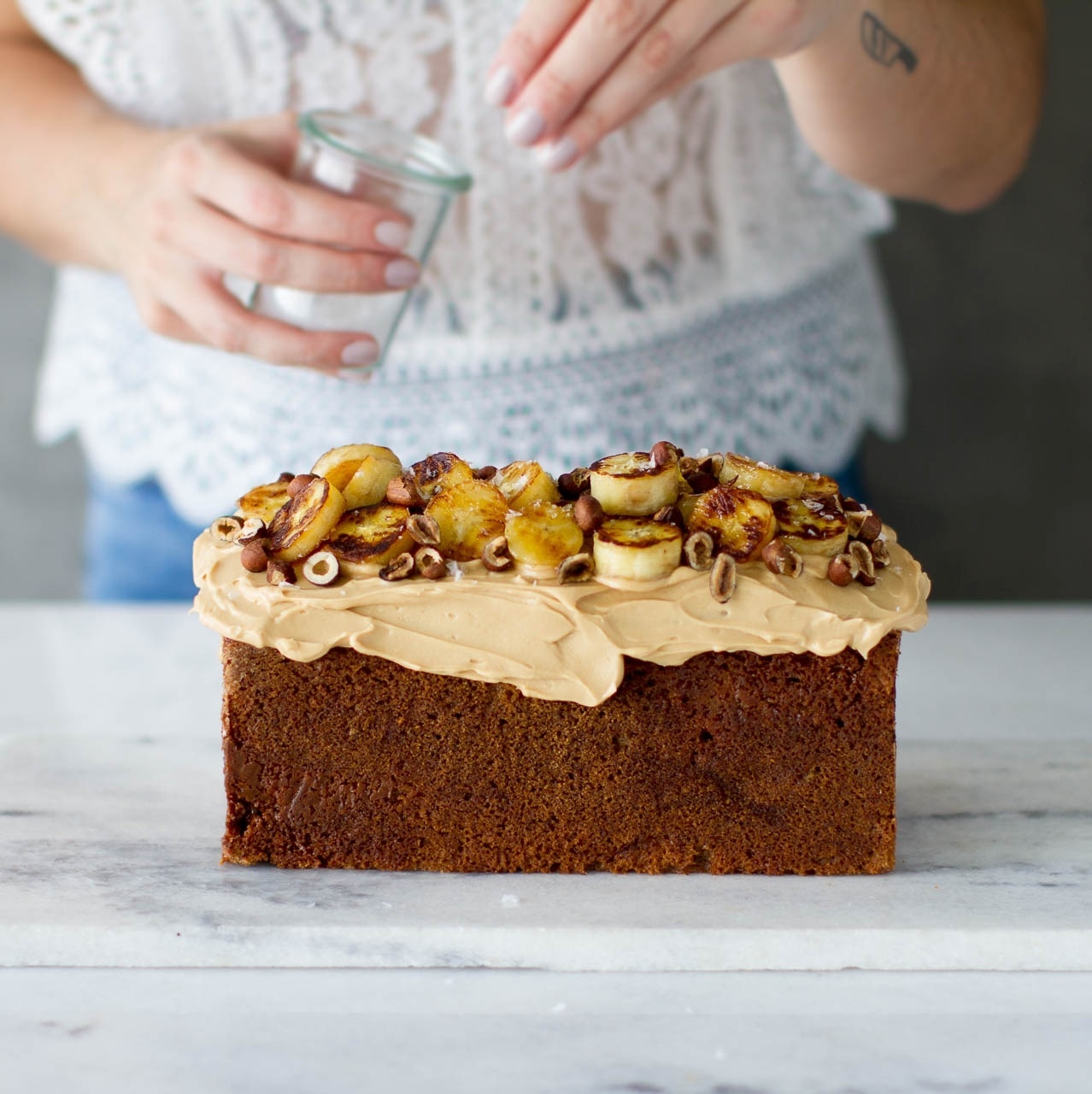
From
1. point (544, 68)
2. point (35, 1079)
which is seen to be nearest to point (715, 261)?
point (544, 68)

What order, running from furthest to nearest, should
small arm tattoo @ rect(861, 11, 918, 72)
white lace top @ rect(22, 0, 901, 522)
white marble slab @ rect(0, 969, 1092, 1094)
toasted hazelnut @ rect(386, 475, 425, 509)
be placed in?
1. white lace top @ rect(22, 0, 901, 522)
2. small arm tattoo @ rect(861, 11, 918, 72)
3. toasted hazelnut @ rect(386, 475, 425, 509)
4. white marble slab @ rect(0, 969, 1092, 1094)

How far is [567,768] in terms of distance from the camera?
1112mm

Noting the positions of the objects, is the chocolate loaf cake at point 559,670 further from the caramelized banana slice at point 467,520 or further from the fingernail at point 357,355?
the fingernail at point 357,355

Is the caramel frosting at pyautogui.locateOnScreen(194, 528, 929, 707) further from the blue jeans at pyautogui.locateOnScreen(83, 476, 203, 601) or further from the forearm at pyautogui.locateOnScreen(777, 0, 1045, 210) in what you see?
the blue jeans at pyautogui.locateOnScreen(83, 476, 203, 601)

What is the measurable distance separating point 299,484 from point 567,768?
1.11 feet

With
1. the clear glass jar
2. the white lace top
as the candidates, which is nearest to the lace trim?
the white lace top

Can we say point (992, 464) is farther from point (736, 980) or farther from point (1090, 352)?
point (736, 980)

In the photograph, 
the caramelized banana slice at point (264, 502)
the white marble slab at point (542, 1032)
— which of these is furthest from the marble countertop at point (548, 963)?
the caramelized banana slice at point (264, 502)

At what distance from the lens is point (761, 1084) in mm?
845

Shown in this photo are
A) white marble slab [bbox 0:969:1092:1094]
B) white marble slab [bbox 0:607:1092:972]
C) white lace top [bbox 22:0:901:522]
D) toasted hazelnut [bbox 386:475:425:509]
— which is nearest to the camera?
white marble slab [bbox 0:969:1092:1094]

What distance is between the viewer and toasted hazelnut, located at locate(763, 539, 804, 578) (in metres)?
1.04

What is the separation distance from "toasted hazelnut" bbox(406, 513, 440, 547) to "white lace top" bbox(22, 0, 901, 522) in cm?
70

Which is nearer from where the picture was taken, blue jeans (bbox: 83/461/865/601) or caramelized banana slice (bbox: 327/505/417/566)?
caramelized banana slice (bbox: 327/505/417/566)

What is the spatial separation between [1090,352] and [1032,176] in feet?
1.32
